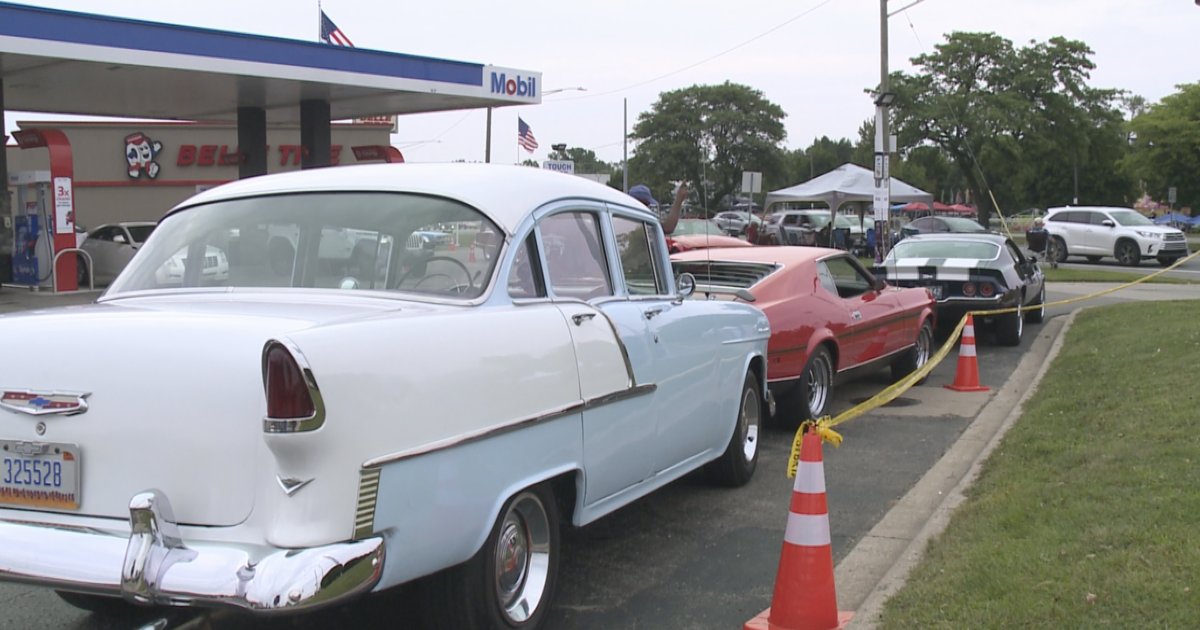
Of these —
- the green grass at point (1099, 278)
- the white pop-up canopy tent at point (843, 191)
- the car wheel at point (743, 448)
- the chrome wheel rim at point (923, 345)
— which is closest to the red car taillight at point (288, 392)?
the car wheel at point (743, 448)

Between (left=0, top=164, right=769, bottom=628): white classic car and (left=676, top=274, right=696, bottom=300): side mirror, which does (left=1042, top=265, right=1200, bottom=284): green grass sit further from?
(left=0, top=164, right=769, bottom=628): white classic car

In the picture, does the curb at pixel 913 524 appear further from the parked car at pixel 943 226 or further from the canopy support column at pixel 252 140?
the parked car at pixel 943 226

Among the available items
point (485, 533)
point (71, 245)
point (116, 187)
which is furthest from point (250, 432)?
point (116, 187)

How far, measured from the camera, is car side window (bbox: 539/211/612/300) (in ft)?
15.1

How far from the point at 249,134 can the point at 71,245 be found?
5807 mm

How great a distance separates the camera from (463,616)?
12.0 ft

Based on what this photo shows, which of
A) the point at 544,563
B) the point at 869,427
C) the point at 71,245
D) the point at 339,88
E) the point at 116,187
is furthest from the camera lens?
the point at 116,187

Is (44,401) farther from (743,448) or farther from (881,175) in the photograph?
(881,175)

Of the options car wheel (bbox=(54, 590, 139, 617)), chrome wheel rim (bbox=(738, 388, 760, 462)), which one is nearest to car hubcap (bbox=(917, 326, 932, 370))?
chrome wheel rim (bbox=(738, 388, 760, 462))

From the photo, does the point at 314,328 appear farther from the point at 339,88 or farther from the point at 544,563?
the point at 339,88

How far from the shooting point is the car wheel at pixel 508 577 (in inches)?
144

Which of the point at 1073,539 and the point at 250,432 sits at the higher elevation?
the point at 250,432

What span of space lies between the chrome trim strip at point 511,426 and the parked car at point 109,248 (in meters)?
20.7

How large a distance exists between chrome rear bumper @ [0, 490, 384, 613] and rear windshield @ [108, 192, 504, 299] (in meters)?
1.27
